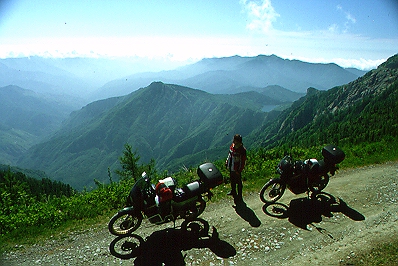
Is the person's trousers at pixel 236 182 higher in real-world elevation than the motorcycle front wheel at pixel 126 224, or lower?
higher

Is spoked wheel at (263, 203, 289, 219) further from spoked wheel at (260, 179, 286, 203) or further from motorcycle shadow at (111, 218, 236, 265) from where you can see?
motorcycle shadow at (111, 218, 236, 265)

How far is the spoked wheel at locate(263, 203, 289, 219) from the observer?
823 centimetres

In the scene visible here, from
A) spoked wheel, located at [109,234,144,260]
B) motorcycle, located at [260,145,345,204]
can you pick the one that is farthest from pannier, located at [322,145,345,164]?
spoked wheel, located at [109,234,144,260]

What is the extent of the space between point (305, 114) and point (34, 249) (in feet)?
656

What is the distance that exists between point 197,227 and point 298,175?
4.16m

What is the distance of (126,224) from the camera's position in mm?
7430

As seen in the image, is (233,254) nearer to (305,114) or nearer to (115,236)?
(115,236)

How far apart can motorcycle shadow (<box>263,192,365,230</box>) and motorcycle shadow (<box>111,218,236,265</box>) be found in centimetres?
240

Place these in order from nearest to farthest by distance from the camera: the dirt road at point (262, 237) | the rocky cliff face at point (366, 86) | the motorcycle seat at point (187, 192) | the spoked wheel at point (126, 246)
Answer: the dirt road at point (262, 237)
the spoked wheel at point (126, 246)
the motorcycle seat at point (187, 192)
the rocky cliff face at point (366, 86)

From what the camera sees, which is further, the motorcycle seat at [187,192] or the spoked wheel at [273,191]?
the spoked wheel at [273,191]

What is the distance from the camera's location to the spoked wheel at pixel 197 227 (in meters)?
7.39

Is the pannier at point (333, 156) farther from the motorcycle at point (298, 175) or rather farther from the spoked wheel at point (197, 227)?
the spoked wheel at point (197, 227)

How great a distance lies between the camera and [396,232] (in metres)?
7.07

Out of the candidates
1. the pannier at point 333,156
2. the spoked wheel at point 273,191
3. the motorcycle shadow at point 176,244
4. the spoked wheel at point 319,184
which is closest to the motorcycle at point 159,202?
the motorcycle shadow at point 176,244
